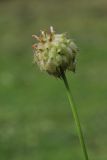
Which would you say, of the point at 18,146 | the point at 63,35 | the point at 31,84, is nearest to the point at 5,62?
the point at 31,84

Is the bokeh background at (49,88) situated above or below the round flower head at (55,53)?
above

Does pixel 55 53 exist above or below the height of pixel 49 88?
below

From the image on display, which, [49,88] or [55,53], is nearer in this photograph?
[55,53]

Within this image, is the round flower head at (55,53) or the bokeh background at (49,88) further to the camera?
the bokeh background at (49,88)

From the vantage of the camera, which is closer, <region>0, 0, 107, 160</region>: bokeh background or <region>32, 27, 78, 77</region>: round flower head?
<region>32, 27, 78, 77</region>: round flower head
